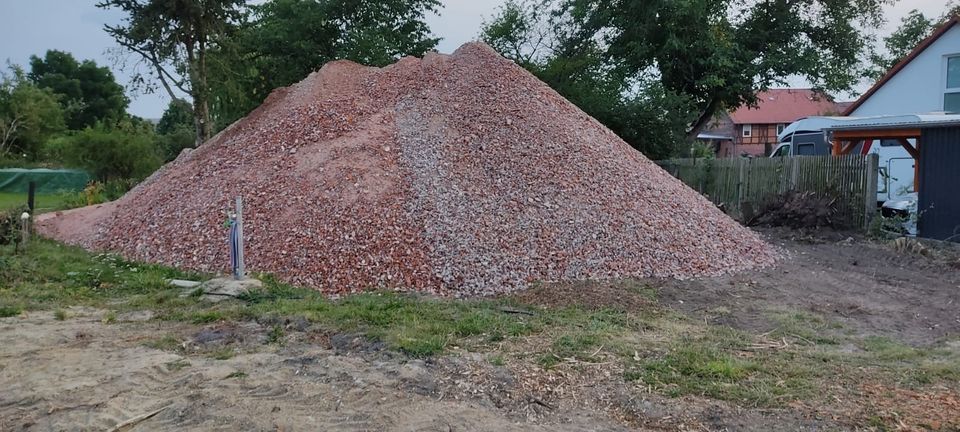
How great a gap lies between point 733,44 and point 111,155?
57.9ft

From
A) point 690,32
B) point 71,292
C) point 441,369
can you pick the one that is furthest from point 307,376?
point 690,32

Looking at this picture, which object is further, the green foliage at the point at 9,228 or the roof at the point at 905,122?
the roof at the point at 905,122

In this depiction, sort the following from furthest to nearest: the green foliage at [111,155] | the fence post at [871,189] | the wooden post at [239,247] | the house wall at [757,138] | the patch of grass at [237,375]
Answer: the house wall at [757,138]
the green foliage at [111,155]
the fence post at [871,189]
the wooden post at [239,247]
the patch of grass at [237,375]

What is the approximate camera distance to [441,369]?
443 centimetres

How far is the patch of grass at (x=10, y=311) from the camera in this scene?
6.23 metres

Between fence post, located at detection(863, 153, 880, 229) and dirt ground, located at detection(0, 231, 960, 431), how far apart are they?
4.40m

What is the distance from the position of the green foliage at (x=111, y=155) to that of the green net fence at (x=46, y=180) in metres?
0.88

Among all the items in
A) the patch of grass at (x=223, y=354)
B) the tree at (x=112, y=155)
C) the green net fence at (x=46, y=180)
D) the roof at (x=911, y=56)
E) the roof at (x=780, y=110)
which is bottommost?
the patch of grass at (x=223, y=354)

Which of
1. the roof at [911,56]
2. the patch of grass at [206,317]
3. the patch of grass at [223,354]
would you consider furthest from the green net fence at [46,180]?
the roof at [911,56]

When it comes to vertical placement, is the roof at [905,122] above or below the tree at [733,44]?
below

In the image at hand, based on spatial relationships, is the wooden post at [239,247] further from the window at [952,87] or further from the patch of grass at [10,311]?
the window at [952,87]

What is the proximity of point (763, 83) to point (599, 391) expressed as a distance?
1673 cm

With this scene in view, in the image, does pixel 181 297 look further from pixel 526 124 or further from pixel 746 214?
pixel 746 214

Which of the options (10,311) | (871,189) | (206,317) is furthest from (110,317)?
(871,189)
